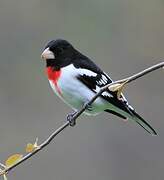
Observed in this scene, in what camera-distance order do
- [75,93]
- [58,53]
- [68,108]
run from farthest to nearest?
1. [68,108]
2. [58,53]
3. [75,93]

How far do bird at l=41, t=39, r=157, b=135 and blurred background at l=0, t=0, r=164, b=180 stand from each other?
3330mm

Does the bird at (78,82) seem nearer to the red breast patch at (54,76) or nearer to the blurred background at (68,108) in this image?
the red breast patch at (54,76)

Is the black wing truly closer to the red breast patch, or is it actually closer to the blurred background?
the red breast patch

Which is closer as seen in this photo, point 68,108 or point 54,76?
point 54,76

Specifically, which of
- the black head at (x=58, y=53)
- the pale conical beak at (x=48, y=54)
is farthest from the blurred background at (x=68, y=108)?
the pale conical beak at (x=48, y=54)

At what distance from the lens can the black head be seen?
144 inches

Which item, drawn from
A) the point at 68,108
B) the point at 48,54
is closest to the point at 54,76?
the point at 48,54

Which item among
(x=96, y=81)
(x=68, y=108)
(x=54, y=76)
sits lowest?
(x=68, y=108)

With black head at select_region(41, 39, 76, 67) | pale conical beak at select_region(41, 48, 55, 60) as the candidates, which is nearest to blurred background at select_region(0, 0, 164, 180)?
black head at select_region(41, 39, 76, 67)

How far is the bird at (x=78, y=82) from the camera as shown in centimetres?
358

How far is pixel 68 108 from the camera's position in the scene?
26.6 ft

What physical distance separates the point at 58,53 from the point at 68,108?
4395 mm

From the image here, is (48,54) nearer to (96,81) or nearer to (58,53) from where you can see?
(58,53)

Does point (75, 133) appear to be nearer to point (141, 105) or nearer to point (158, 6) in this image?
point (141, 105)
